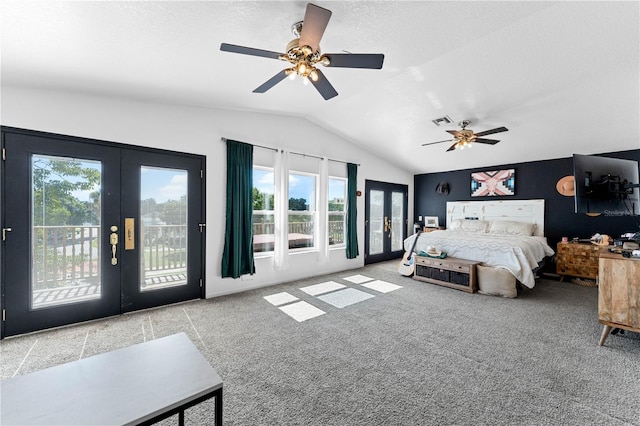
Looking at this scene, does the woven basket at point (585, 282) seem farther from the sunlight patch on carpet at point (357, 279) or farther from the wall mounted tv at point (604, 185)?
the sunlight patch on carpet at point (357, 279)

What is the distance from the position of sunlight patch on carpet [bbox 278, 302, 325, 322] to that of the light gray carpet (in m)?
0.08

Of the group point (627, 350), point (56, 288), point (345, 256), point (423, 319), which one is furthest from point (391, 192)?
point (56, 288)

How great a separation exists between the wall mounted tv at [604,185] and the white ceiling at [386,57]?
1178mm

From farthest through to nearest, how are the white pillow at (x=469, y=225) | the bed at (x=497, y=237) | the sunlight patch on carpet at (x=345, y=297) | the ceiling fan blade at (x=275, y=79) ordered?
the white pillow at (x=469, y=225) < the bed at (x=497, y=237) < the sunlight patch on carpet at (x=345, y=297) < the ceiling fan blade at (x=275, y=79)

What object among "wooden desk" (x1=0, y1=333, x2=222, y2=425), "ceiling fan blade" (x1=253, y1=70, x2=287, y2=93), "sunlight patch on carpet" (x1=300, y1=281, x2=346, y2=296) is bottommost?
"sunlight patch on carpet" (x1=300, y1=281, x2=346, y2=296)

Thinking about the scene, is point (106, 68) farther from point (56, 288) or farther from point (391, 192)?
point (391, 192)

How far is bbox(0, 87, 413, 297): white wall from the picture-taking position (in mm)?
2717

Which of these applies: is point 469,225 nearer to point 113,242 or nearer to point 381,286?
point 381,286

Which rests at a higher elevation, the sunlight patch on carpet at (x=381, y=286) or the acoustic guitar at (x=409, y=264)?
the acoustic guitar at (x=409, y=264)

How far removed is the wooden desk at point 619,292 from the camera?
2.29m

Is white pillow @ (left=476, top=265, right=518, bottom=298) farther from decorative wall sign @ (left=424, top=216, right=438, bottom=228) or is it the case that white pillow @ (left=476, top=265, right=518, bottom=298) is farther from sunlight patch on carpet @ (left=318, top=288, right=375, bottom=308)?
decorative wall sign @ (left=424, top=216, right=438, bottom=228)

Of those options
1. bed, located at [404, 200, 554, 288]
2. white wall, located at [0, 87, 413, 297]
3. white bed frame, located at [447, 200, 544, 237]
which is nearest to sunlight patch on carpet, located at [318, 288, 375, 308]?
white wall, located at [0, 87, 413, 297]

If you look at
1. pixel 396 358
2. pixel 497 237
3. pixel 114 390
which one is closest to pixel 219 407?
pixel 114 390

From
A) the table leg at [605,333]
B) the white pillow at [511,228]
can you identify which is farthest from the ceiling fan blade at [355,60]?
the white pillow at [511,228]
